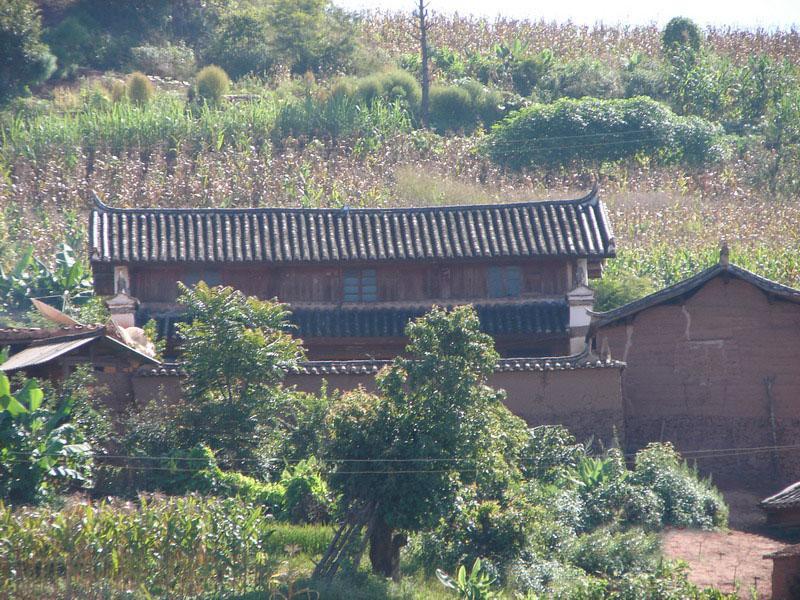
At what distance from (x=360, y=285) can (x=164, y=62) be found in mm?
23173

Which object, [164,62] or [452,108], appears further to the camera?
[164,62]

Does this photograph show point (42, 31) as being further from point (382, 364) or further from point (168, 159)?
point (382, 364)

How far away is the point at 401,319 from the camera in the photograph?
76.2 ft

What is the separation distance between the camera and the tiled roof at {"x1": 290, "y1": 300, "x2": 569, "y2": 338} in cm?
2278

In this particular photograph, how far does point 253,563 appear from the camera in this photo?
14.5 metres

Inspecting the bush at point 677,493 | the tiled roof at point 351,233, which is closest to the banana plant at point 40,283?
the tiled roof at point 351,233

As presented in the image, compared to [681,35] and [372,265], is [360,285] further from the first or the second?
[681,35]

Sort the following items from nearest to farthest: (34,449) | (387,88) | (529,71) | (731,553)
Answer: (34,449) < (731,553) < (387,88) < (529,71)

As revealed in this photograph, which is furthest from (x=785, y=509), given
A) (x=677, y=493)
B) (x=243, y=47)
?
(x=243, y=47)

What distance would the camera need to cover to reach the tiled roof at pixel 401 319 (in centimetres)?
2278

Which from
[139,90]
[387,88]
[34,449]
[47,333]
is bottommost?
[34,449]

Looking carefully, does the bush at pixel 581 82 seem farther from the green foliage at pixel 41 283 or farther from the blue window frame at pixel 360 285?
the green foliage at pixel 41 283

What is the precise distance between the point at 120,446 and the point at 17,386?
203 centimetres

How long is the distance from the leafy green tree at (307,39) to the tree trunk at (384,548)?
100ft
